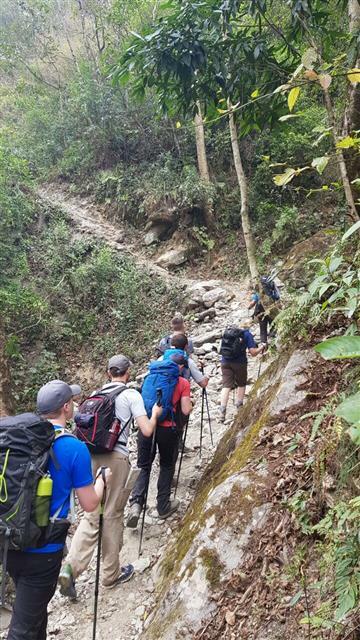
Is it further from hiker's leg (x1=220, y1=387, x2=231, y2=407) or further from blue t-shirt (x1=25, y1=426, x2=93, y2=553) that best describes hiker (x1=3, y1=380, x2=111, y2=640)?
hiker's leg (x1=220, y1=387, x2=231, y2=407)

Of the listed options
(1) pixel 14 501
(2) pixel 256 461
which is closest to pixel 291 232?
(2) pixel 256 461

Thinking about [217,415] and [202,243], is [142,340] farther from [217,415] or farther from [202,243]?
[217,415]

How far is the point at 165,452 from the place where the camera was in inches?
187

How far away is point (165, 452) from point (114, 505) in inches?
39.5

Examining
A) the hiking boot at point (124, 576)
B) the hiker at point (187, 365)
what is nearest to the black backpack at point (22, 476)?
the hiking boot at point (124, 576)

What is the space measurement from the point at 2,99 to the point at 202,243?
57.4ft

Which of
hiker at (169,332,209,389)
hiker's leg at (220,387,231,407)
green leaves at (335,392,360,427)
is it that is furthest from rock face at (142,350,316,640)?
hiker's leg at (220,387,231,407)

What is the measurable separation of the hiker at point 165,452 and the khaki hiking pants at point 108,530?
69cm

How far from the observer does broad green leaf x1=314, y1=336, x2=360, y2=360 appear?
957 millimetres

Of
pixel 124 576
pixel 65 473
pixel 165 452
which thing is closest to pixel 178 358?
pixel 165 452

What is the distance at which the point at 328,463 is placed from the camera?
233cm

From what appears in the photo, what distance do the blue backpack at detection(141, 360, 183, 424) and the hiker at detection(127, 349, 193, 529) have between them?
21 mm

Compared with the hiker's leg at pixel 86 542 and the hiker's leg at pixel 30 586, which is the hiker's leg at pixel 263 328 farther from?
the hiker's leg at pixel 30 586

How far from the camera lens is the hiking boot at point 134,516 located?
4574 millimetres
